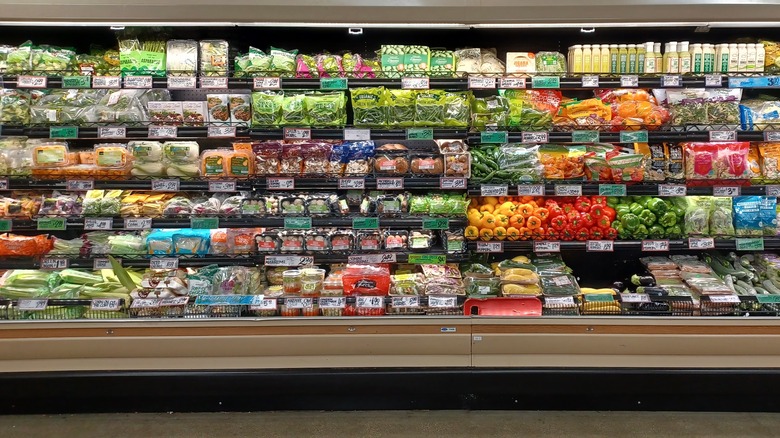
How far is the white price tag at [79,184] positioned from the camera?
9.28ft

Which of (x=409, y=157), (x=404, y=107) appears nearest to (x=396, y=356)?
(x=409, y=157)

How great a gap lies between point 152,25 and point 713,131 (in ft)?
10.2

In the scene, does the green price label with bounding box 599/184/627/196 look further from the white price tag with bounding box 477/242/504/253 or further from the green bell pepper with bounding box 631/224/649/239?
the white price tag with bounding box 477/242/504/253

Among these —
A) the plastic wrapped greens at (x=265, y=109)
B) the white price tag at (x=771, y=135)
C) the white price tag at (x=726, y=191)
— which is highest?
the plastic wrapped greens at (x=265, y=109)

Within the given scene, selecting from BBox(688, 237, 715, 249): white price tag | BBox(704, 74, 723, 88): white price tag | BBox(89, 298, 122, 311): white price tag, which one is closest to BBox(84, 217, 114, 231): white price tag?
BBox(89, 298, 122, 311): white price tag

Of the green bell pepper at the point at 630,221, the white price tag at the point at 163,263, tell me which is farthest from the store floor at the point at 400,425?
the green bell pepper at the point at 630,221

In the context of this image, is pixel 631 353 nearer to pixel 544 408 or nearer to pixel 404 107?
pixel 544 408

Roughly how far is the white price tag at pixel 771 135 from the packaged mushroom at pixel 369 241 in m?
2.19

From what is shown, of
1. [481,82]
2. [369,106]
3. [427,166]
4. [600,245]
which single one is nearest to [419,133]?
[427,166]

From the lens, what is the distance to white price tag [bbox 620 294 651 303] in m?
2.80

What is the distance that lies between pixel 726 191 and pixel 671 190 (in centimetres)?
30

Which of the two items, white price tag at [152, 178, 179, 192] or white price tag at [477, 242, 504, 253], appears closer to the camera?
white price tag at [152, 178, 179, 192]

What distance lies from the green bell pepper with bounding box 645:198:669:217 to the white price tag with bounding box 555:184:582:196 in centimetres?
47

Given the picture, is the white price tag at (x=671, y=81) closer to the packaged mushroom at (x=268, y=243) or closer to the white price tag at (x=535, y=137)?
the white price tag at (x=535, y=137)
